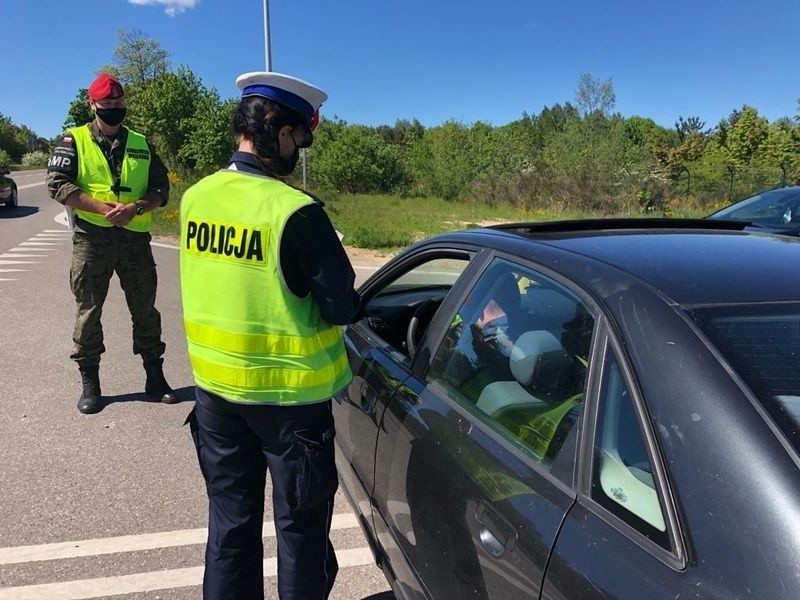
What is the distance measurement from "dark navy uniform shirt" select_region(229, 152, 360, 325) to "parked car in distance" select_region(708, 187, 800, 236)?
5.68 metres

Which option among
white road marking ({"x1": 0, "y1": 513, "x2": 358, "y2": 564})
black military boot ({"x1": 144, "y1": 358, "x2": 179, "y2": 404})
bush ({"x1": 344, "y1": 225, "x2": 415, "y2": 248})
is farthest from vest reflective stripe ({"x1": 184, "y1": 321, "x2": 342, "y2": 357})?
bush ({"x1": 344, "y1": 225, "x2": 415, "y2": 248})

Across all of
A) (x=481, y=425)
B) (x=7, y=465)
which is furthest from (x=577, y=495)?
(x=7, y=465)

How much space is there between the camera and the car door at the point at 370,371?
7.70ft

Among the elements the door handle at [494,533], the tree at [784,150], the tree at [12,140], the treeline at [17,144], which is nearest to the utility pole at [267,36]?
the door handle at [494,533]

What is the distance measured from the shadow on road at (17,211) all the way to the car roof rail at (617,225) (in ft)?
67.2

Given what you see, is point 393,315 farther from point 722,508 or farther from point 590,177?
point 590,177

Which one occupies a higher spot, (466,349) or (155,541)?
(466,349)

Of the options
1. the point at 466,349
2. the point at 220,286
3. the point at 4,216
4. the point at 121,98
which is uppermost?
the point at 121,98

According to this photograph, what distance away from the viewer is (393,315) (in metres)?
3.01

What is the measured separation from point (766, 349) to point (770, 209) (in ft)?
21.6

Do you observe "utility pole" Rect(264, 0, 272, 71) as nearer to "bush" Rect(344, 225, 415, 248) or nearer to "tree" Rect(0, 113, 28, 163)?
"bush" Rect(344, 225, 415, 248)

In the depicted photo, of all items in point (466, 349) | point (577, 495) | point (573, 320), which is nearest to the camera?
point (577, 495)

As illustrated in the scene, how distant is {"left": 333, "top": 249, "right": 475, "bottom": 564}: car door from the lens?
2346 millimetres

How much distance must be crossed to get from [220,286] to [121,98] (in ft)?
9.24
